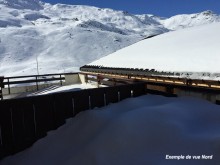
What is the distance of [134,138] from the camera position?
6.21m

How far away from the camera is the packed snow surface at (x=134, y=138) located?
555 cm

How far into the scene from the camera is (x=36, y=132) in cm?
827

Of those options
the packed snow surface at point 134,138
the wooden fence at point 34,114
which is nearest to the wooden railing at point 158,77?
the packed snow surface at point 134,138

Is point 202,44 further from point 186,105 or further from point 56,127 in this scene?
point 56,127

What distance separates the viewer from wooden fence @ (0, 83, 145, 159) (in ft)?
25.9

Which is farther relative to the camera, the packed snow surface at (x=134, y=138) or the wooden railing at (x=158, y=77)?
the wooden railing at (x=158, y=77)

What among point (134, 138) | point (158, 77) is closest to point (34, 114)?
point (134, 138)

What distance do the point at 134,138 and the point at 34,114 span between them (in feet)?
10.6

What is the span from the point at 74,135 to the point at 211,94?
4.65 meters

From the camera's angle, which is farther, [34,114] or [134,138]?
[34,114]

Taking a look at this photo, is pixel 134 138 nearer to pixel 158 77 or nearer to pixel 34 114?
pixel 34 114

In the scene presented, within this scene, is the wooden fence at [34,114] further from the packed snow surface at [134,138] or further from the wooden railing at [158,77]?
the wooden railing at [158,77]

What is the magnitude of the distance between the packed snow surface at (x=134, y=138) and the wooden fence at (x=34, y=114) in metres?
0.28

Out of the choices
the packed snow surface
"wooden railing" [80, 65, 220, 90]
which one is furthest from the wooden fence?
"wooden railing" [80, 65, 220, 90]
